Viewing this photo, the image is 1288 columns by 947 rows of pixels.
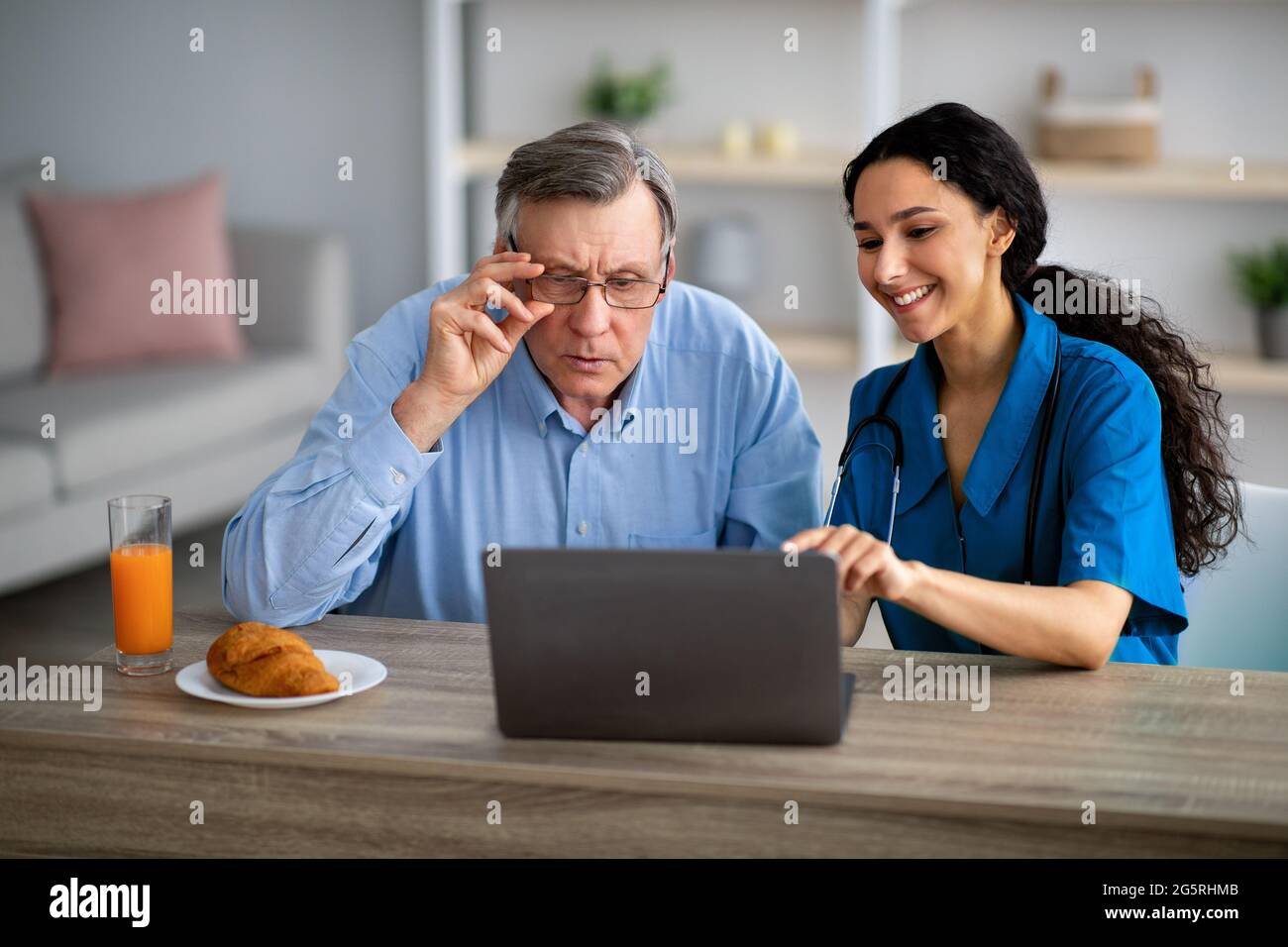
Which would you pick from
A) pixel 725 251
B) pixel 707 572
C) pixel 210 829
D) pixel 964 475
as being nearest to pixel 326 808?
pixel 210 829

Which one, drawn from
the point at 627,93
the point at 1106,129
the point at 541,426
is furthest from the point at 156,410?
the point at 1106,129

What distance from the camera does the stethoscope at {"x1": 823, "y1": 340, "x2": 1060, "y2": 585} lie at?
5.73 ft

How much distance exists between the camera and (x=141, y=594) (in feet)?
5.11

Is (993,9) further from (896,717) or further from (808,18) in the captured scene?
(896,717)

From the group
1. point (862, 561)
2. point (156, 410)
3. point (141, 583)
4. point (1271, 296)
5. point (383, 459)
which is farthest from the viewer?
point (156, 410)

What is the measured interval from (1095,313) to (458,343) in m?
0.83

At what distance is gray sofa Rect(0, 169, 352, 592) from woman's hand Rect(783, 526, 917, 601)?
2673mm

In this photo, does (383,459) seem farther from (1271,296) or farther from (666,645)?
(1271,296)

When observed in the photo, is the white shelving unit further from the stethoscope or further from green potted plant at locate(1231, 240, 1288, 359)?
the stethoscope

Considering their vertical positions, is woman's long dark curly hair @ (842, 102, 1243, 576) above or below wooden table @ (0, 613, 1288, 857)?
above

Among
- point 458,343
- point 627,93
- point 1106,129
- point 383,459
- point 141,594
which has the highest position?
point 627,93

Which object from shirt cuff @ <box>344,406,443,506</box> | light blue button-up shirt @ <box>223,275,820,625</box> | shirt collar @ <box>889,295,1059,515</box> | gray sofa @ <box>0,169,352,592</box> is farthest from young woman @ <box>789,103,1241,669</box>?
gray sofa @ <box>0,169,352,592</box>

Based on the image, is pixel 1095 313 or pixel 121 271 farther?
pixel 121 271
